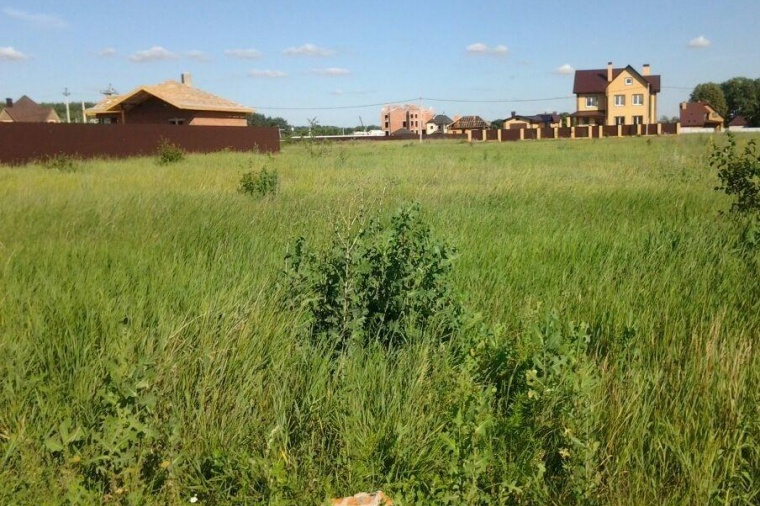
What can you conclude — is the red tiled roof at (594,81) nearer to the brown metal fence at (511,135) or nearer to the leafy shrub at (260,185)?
the brown metal fence at (511,135)

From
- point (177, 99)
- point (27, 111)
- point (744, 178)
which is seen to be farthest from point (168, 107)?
point (27, 111)

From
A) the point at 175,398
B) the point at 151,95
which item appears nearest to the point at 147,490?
the point at 175,398

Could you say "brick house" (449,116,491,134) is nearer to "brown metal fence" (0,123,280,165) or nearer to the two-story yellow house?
the two-story yellow house

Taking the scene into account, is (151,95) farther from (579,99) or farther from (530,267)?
(579,99)

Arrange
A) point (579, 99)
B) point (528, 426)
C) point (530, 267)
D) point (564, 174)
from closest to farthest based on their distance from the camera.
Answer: point (528, 426)
point (530, 267)
point (564, 174)
point (579, 99)

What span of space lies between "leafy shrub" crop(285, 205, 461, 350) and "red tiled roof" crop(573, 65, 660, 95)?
269 ft

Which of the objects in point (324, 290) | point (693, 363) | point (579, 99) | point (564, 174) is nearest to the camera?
point (693, 363)

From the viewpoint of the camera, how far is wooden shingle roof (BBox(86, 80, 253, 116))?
33.7 meters

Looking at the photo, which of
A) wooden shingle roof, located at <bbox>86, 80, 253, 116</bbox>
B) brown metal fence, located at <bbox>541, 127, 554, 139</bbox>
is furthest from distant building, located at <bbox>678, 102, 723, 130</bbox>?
wooden shingle roof, located at <bbox>86, 80, 253, 116</bbox>

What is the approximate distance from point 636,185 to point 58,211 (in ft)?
29.6

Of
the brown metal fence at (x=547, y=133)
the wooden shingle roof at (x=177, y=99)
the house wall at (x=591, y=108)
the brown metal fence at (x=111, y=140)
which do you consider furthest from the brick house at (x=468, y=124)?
the brown metal fence at (x=111, y=140)

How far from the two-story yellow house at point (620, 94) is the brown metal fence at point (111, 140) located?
59.5m

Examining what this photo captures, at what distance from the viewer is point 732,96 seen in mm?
112062

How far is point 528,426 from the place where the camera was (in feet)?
9.33
